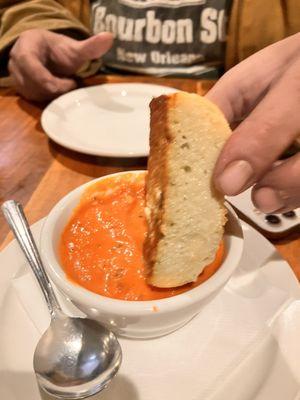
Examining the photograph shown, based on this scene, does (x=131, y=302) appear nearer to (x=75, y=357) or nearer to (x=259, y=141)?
(x=75, y=357)

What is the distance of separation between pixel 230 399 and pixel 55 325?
9.5 inches

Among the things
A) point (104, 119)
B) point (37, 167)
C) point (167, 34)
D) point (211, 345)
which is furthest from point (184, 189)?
point (167, 34)

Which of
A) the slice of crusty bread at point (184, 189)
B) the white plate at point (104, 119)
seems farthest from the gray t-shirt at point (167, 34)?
the slice of crusty bread at point (184, 189)

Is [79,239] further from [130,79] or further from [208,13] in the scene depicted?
[208,13]

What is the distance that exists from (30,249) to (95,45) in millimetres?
773

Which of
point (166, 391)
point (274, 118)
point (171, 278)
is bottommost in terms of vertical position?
point (166, 391)

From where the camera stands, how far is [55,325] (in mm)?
612

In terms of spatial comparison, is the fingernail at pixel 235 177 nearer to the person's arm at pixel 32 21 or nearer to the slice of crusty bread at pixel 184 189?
the slice of crusty bread at pixel 184 189

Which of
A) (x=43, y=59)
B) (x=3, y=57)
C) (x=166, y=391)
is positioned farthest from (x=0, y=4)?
(x=166, y=391)

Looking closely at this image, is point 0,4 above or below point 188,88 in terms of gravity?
above

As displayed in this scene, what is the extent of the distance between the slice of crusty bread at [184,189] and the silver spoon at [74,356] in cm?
11

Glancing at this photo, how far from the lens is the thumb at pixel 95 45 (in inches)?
49.5

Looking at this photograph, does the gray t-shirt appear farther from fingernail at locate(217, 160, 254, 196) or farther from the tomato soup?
fingernail at locate(217, 160, 254, 196)

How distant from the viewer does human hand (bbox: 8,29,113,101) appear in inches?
A: 49.7
